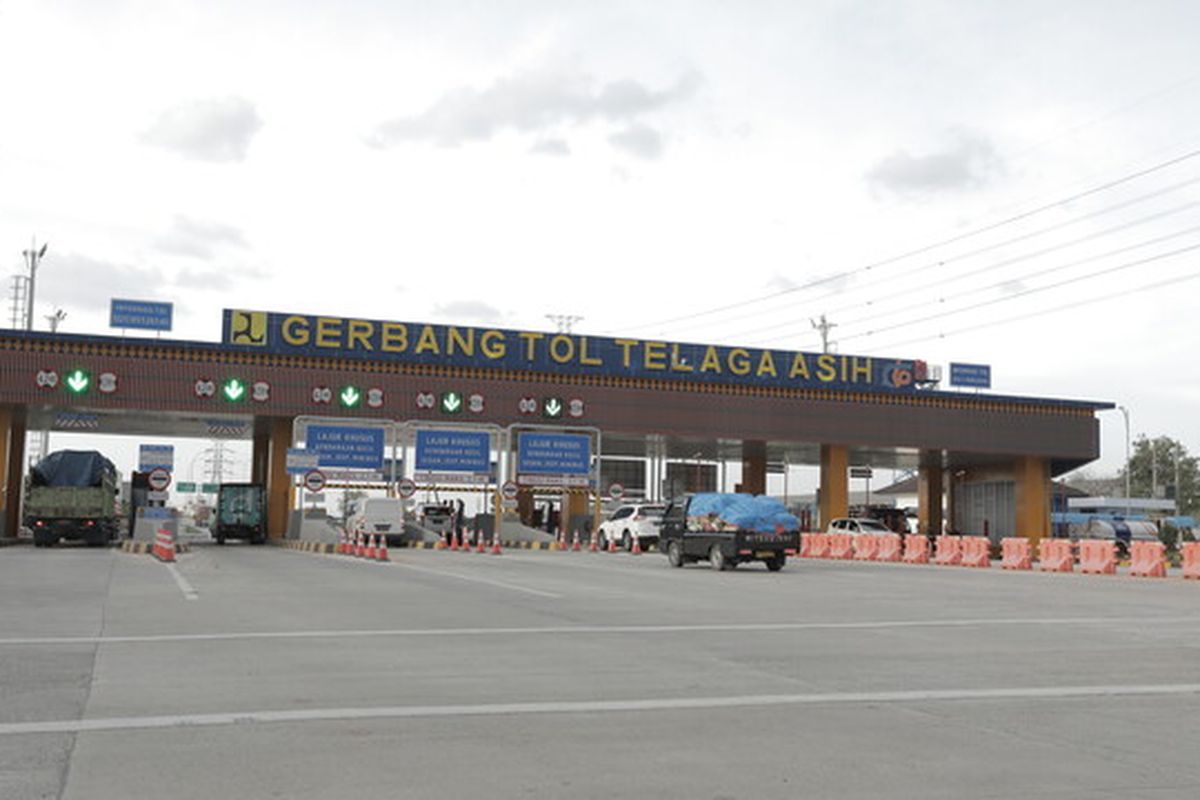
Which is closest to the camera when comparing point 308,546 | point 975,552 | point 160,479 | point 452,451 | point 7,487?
point 975,552

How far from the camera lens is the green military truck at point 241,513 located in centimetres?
5138

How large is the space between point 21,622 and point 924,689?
34.9ft

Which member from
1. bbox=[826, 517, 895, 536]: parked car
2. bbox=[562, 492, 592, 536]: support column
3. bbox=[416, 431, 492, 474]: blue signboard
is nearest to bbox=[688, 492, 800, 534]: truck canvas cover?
bbox=[826, 517, 895, 536]: parked car

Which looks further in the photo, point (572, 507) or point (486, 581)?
point (572, 507)

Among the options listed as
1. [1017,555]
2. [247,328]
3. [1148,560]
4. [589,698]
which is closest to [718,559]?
[1017,555]

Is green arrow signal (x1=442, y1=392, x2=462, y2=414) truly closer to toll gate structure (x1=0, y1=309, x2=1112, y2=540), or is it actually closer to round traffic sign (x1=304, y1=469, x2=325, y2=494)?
toll gate structure (x1=0, y1=309, x2=1112, y2=540)

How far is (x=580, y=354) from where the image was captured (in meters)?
55.8

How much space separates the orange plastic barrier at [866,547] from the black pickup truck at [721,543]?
11275mm

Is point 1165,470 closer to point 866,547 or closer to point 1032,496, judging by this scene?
point 1032,496

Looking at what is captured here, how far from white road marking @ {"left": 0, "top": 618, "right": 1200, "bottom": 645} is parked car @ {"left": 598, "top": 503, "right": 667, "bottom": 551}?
29841mm

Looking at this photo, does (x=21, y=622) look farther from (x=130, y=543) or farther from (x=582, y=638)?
(x=130, y=543)

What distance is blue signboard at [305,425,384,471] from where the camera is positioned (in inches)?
1880

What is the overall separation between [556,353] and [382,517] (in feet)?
41.6

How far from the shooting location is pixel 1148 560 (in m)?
30.2
